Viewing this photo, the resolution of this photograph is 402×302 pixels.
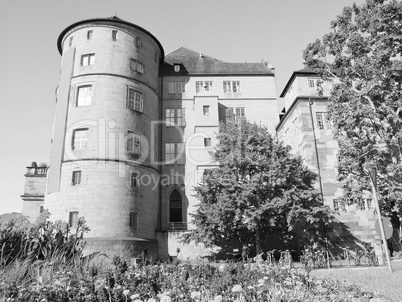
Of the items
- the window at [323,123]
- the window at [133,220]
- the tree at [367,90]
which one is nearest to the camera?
the tree at [367,90]

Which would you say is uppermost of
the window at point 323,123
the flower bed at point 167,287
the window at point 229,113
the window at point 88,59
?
the window at point 88,59

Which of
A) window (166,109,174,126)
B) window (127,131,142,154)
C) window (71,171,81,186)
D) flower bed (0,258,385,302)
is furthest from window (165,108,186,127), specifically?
flower bed (0,258,385,302)

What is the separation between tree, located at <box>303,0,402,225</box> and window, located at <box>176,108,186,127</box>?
1640cm

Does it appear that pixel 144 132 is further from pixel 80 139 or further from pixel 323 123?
pixel 323 123

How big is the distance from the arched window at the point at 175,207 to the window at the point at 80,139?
10.5 m

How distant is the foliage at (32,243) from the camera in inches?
316

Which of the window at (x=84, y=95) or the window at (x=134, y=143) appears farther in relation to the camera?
the window at (x=84, y=95)

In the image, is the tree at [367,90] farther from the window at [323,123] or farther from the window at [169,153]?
the window at [169,153]

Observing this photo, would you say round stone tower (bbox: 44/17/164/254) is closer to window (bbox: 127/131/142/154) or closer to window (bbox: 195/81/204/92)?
window (bbox: 127/131/142/154)

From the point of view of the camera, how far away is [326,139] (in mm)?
28156

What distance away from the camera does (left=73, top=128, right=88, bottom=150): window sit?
26.9 metres

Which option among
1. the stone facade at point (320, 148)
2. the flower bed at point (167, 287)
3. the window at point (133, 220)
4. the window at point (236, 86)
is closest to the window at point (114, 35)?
the window at point (236, 86)

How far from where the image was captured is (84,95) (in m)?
28.5

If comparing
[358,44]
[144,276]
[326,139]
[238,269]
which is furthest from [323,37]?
[144,276]
